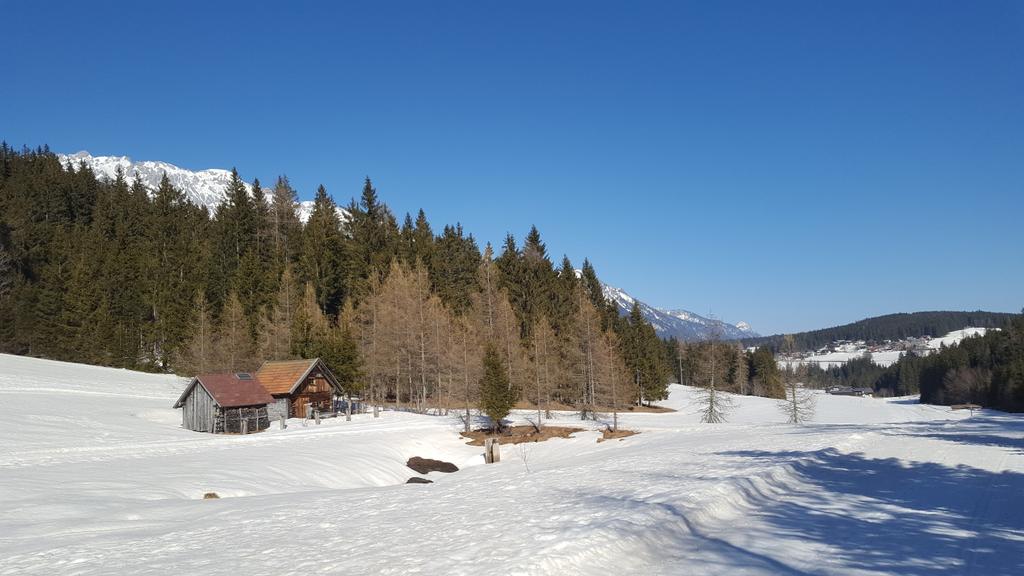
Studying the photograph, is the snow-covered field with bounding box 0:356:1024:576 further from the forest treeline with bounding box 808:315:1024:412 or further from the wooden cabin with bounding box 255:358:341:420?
the forest treeline with bounding box 808:315:1024:412

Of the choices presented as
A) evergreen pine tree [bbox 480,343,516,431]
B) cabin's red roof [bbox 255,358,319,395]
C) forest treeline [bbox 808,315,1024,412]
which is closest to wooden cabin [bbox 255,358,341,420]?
cabin's red roof [bbox 255,358,319,395]

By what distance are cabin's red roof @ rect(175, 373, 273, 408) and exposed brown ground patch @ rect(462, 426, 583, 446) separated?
16.5 meters

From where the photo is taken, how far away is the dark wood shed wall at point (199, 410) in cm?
4484

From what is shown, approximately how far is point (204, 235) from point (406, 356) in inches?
1889

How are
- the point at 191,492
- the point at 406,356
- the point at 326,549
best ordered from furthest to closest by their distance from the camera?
1. the point at 406,356
2. the point at 191,492
3. the point at 326,549

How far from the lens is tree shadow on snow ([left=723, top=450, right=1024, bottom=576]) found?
927cm

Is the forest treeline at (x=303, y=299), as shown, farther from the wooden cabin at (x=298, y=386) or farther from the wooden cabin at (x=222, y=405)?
the wooden cabin at (x=222, y=405)

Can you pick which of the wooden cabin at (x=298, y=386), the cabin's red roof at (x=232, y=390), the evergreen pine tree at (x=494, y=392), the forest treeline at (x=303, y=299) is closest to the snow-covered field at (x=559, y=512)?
the evergreen pine tree at (x=494, y=392)

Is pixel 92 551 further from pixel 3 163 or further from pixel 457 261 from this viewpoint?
pixel 3 163

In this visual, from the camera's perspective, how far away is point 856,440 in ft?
87.6

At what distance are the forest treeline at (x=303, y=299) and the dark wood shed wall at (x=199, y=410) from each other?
1336cm

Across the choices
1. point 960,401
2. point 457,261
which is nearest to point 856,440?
point 457,261

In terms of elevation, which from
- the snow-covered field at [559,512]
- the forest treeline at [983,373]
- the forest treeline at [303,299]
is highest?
the forest treeline at [303,299]

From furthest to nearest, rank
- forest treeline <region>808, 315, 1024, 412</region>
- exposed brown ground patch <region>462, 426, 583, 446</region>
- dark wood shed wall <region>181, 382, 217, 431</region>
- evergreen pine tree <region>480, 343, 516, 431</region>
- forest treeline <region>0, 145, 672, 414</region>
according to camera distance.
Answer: forest treeline <region>808, 315, 1024, 412</region>, forest treeline <region>0, 145, 672, 414</region>, dark wood shed wall <region>181, 382, 217, 431</region>, evergreen pine tree <region>480, 343, 516, 431</region>, exposed brown ground patch <region>462, 426, 583, 446</region>
